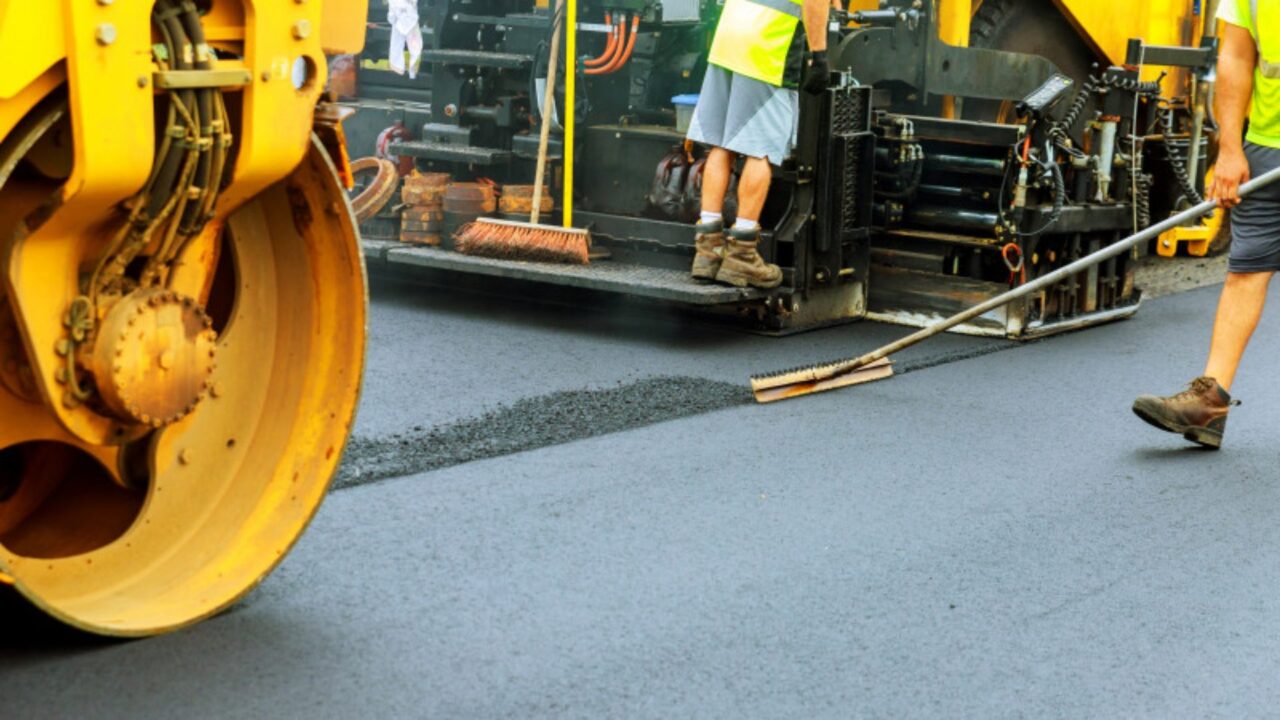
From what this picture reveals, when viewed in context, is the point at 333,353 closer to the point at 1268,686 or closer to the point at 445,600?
the point at 445,600

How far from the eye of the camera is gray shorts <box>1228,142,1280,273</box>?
5.47 meters

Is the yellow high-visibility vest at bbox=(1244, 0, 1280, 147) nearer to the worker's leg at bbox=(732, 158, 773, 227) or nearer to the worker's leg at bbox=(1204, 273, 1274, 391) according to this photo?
the worker's leg at bbox=(1204, 273, 1274, 391)

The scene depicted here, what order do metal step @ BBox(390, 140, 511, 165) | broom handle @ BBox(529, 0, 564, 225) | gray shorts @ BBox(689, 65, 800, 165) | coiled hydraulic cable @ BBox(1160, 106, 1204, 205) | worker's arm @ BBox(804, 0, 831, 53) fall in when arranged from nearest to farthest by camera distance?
1. worker's arm @ BBox(804, 0, 831, 53)
2. gray shorts @ BBox(689, 65, 800, 165)
3. broom handle @ BBox(529, 0, 564, 225)
4. metal step @ BBox(390, 140, 511, 165)
5. coiled hydraulic cable @ BBox(1160, 106, 1204, 205)

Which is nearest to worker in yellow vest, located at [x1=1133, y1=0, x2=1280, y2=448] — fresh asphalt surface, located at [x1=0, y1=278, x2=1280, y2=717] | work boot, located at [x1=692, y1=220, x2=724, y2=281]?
fresh asphalt surface, located at [x1=0, y1=278, x2=1280, y2=717]

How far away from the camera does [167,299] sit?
322 cm

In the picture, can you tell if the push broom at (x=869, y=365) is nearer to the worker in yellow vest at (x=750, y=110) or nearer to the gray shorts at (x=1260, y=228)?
the gray shorts at (x=1260, y=228)

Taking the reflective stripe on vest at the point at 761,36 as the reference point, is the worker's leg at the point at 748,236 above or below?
below

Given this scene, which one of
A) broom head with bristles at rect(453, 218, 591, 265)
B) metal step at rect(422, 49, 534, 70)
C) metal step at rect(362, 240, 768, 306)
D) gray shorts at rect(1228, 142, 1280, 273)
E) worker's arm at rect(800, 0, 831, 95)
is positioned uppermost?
worker's arm at rect(800, 0, 831, 95)

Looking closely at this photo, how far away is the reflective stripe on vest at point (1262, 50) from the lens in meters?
5.39

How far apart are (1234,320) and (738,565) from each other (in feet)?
7.33

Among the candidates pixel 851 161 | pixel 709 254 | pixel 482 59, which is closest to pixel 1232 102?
pixel 851 161

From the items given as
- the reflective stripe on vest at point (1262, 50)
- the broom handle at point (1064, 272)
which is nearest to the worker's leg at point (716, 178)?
the broom handle at point (1064, 272)

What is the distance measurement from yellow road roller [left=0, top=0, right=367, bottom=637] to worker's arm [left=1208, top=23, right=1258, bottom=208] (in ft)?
9.90

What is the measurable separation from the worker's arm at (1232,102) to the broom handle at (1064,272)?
0.13 feet
